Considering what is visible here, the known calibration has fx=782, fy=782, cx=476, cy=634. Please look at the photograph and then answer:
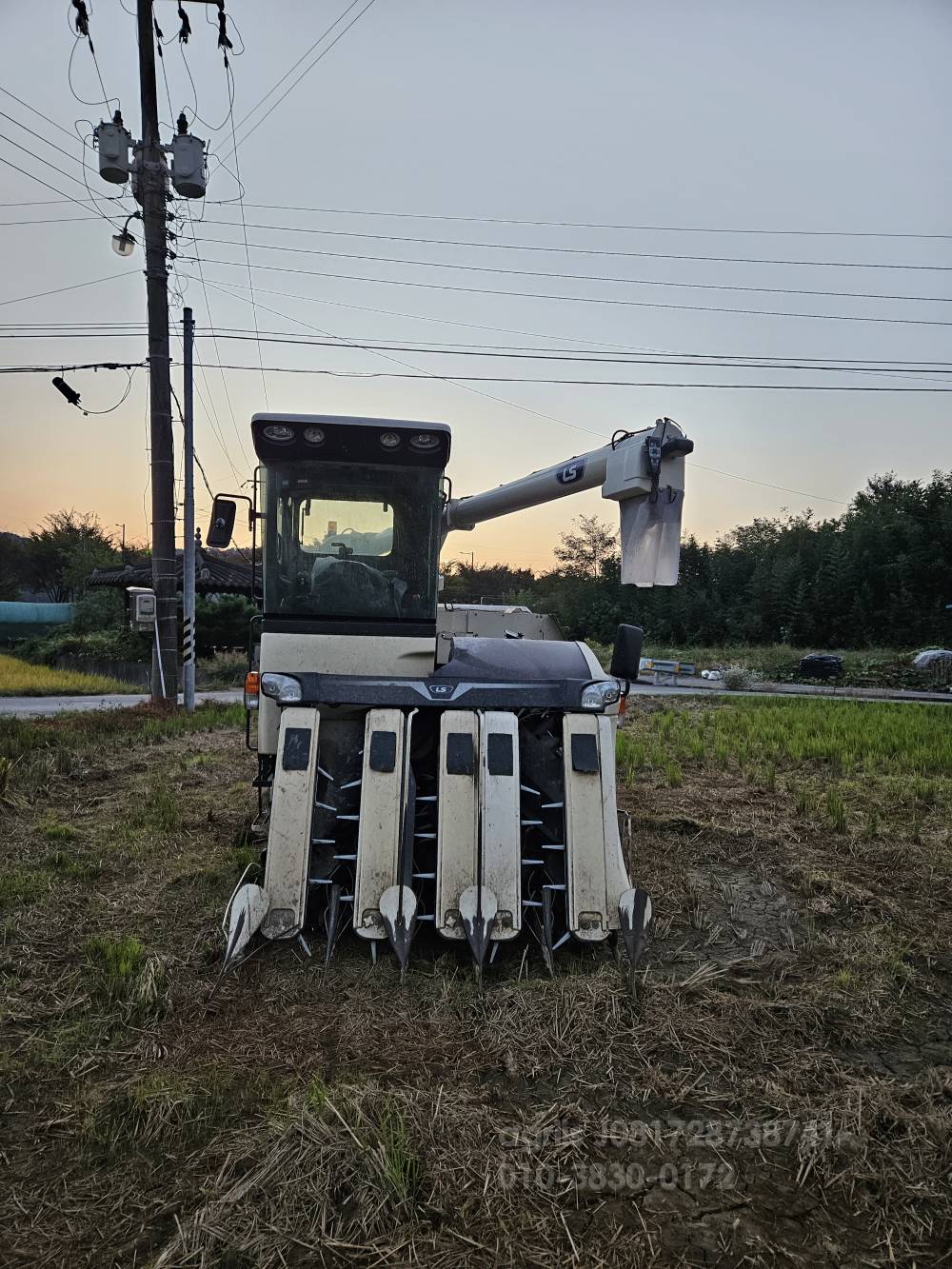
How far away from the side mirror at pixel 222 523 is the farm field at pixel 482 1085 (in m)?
2.10

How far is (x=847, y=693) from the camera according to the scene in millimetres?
20906

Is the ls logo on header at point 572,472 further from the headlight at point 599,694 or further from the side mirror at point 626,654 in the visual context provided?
the headlight at point 599,694

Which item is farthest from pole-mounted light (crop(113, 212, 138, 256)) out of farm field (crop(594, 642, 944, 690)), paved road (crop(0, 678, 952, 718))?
farm field (crop(594, 642, 944, 690))

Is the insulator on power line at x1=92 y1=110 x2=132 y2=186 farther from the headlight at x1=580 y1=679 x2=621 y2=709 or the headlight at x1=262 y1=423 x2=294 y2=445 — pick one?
the headlight at x1=580 y1=679 x2=621 y2=709

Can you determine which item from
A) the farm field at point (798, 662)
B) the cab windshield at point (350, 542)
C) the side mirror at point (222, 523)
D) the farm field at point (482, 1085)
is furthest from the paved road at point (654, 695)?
the farm field at point (482, 1085)

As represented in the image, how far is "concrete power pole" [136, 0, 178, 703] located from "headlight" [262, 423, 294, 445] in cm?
869

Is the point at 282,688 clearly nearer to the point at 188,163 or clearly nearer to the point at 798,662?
the point at 188,163

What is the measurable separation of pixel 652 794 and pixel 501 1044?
460 centimetres

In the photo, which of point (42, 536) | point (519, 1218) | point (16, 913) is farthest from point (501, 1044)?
point (42, 536)

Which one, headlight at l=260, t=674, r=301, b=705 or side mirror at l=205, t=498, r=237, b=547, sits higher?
side mirror at l=205, t=498, r=237, b=547

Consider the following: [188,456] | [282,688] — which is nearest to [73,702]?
[188,456]

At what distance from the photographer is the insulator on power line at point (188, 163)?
1214cm

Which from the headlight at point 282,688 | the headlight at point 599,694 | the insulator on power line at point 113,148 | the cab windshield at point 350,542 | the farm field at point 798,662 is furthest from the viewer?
the farm field at point 798,662

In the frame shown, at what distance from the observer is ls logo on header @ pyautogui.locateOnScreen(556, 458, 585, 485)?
650 cm
